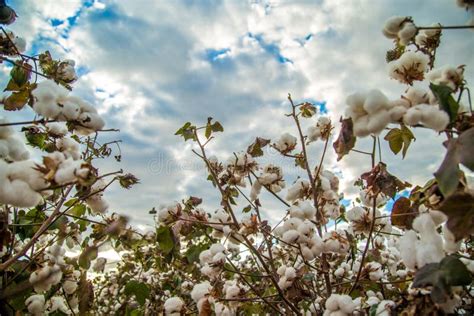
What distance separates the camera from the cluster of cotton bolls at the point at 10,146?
0.83 meters

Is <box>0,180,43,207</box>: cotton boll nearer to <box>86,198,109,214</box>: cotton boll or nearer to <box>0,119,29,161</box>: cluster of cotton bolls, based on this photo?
<box>0,119,29,161</box>: cluster of cotton bolls

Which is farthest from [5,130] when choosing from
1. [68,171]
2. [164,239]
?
[164,239]

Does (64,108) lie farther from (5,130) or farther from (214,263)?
(214,263)

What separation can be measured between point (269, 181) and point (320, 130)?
0.39m

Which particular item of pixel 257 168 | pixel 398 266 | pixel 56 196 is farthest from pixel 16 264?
pixel 398 266

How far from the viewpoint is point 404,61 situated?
3.37 ft

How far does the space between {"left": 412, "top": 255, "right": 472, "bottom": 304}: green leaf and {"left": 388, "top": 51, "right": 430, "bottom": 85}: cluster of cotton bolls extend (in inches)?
26.5

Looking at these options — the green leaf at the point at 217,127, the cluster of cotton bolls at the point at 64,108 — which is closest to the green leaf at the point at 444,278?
the cluster of cotton bolls at the point at 64,108

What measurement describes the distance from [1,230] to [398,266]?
2.69 metres

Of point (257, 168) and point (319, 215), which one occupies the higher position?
point (257, 168)

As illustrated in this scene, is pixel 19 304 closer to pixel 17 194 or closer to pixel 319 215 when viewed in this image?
pixel 17 194

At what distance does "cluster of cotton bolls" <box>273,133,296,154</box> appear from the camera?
165 cm

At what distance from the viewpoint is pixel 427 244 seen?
688mm

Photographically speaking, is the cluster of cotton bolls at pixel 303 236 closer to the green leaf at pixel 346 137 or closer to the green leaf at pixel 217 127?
the green leaf at pixel 346 137
